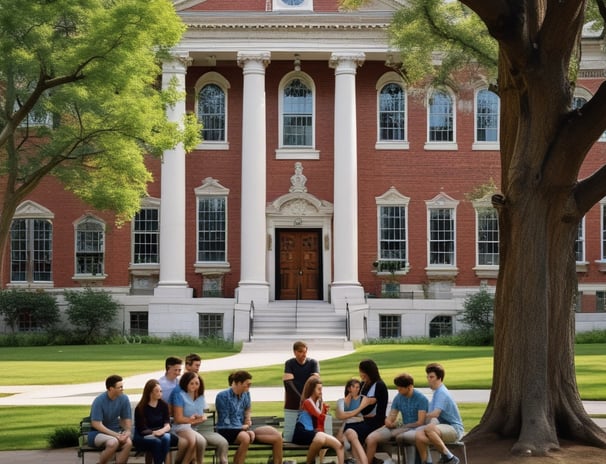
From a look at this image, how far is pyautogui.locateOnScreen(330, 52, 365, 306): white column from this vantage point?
3656cm

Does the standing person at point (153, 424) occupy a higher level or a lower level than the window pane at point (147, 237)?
lower

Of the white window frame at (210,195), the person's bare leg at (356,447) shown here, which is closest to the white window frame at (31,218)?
the white window frame at (210,195)

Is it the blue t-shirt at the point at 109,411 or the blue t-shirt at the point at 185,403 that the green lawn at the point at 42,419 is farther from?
the blue t-shirt at the point at 185,403

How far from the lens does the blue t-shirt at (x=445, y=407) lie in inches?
471

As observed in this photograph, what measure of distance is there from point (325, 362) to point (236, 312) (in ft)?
25.3

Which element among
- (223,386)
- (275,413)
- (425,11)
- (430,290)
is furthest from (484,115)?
(275,413)

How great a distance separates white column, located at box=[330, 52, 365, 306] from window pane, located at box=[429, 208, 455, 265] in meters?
3.40

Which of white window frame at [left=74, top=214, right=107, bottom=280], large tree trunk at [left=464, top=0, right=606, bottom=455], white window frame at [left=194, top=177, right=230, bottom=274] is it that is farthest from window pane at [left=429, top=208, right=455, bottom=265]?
large tree trunk at [left=464, top=0, right=606, bottom=455]

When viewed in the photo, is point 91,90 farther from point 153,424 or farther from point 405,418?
point 405,418

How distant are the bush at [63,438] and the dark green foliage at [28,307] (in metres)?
22.9

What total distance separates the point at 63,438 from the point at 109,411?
10.2ft

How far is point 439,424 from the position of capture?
39.1 ft

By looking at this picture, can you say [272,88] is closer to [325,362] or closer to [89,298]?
[89,298]

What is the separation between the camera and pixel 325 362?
2828cm
